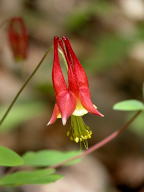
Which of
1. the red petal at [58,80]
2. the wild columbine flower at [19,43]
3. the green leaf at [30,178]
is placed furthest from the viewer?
the wild columbine flower at [19,43]

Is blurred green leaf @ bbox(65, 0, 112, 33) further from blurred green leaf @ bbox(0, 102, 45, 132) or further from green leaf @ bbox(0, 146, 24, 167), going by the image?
green leaf @ bbox(0, 146, 24, 167)

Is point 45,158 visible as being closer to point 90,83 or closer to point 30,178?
point 30,178

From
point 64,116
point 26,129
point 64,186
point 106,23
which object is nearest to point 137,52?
point 106,23


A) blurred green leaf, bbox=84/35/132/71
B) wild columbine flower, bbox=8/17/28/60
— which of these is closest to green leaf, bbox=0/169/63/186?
wild columbine flower, bbox=8/17/28/60

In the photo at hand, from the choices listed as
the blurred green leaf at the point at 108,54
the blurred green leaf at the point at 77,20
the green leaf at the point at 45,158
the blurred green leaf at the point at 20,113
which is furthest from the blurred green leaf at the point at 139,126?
the blurred green leaf at the point at 77,20

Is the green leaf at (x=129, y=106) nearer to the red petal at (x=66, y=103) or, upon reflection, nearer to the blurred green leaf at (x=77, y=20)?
the red petal at (x=66, y=103)

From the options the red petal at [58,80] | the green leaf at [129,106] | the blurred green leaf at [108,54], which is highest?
the blurred green leaf at [108,54]
